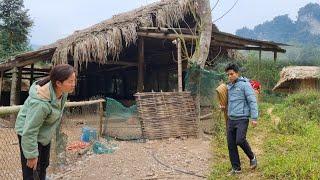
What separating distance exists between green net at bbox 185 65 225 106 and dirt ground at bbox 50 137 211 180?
149 centimetres

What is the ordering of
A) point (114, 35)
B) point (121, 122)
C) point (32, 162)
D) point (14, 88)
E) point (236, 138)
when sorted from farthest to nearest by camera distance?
point (14, 88) → point (114, 35) → point (121, 122) → point (236, 138) → point (32, 162)

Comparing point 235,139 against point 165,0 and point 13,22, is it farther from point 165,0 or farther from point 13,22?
point 13,22

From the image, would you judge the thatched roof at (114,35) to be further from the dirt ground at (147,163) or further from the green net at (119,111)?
the dirt ground at (147,163)

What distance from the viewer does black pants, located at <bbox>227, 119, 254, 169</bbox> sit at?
5922mm

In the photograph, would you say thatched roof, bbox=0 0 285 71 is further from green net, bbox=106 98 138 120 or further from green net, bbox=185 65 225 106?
green net, bbox=106 98 138 120

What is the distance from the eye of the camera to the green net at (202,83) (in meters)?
9.76

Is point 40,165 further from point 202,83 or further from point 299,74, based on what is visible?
point 299,74

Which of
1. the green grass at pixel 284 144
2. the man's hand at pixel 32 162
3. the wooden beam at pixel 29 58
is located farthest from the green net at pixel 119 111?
the man's hand at pixel 32 162

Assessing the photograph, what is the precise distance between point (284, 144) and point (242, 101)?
2798 millimetres

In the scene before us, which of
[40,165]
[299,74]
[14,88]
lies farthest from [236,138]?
[299,74]

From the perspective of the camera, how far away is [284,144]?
8367 mm

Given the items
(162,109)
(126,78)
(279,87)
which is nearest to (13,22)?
(126,78)

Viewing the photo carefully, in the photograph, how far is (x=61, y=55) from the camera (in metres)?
12.8

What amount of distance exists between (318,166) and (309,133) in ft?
11.4
